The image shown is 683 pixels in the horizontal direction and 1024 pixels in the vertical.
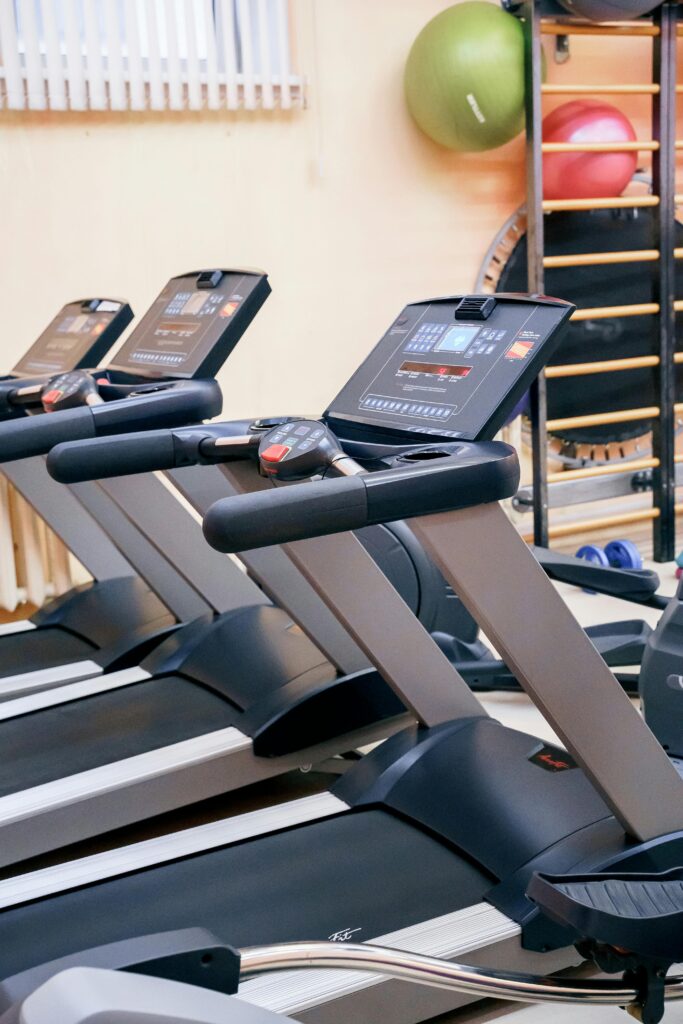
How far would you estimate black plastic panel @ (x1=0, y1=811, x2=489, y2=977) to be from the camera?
5.69 feet

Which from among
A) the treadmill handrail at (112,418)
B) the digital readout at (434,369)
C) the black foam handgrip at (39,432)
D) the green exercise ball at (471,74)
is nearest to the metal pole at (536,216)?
the green exercise ball at (471,74)

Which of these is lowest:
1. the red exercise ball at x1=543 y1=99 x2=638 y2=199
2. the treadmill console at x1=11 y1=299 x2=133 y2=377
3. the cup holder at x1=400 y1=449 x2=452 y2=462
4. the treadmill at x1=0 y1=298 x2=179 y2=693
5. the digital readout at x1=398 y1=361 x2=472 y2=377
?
the treadmill at x1=0 y1=298 x2=179 y2=693

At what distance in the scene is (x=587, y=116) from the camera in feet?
13.7

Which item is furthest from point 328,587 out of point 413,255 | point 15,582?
point 413,255

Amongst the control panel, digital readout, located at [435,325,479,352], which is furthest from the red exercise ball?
the control panel

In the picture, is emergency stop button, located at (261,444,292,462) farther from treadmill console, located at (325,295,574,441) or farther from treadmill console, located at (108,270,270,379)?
treadmill console, located at (108,270,270,379)

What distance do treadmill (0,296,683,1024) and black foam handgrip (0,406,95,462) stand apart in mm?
513

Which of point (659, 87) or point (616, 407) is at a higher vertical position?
point (659, 87)

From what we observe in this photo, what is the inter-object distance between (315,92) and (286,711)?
266cm

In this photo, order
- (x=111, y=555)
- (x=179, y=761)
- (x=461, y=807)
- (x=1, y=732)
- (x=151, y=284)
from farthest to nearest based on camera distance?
(x=151, y=284)
(x=111, y=555)
(x=1, y=732)
(x=179, y=761)
(x=461, y=807)

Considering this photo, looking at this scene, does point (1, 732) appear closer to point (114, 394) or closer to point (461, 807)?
point (114, 394)

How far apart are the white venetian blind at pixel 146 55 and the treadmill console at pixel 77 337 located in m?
0.84

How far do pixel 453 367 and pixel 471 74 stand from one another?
7.71ft

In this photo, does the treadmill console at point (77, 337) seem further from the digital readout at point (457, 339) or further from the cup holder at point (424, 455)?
the cup holder at point (424, 455)
